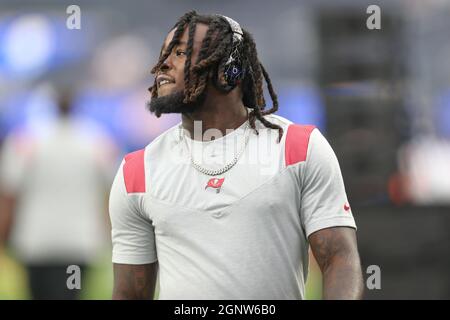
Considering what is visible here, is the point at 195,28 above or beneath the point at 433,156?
above

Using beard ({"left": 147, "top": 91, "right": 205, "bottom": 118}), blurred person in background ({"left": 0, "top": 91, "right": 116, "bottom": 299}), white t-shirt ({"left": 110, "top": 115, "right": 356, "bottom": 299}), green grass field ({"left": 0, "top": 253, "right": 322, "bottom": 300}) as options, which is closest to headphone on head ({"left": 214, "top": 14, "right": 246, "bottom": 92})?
beard ({"left": 147, "top": 91, "right": 205, "bottom": 118})

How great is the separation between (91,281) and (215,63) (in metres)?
5.06

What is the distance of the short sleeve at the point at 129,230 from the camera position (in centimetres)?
426

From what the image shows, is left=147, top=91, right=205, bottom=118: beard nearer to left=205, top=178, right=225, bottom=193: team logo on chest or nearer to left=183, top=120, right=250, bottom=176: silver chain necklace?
left=183, top=120, right=250, bottom=176: silver chain necklace

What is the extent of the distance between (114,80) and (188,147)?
10137 mm

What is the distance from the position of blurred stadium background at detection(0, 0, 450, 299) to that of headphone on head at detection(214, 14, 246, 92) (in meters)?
3.77

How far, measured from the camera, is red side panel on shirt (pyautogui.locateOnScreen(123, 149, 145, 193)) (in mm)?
4230

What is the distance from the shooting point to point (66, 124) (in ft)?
26.3

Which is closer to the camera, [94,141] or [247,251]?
[247,251]

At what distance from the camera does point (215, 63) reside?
423 centimetres

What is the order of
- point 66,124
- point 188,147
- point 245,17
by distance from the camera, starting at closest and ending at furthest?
point 188,147, point 66,124, point 245,17

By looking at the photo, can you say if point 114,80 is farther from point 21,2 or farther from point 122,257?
point 122,257

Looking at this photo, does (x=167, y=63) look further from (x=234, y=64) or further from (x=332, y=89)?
(x=332, y=89)

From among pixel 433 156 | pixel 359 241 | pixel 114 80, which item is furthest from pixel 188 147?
pixel 114 80
